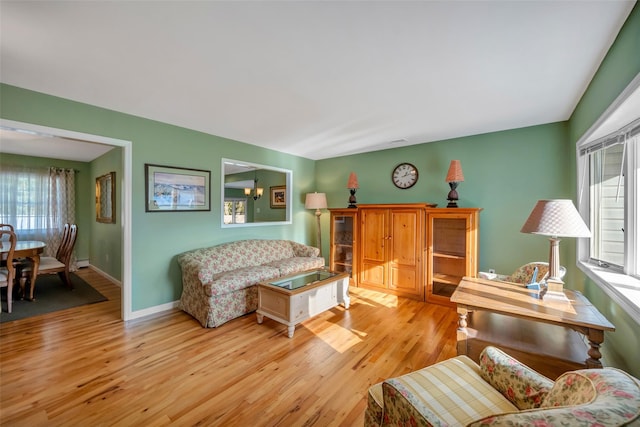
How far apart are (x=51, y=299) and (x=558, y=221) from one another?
18.6 feet

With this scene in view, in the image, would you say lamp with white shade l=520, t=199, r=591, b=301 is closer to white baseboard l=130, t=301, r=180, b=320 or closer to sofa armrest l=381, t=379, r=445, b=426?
sofa armrest l=381, t=379, r=445, b=426

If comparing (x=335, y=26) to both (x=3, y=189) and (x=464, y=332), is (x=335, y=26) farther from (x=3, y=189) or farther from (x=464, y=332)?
(x=3, y=189)

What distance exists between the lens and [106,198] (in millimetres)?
4789

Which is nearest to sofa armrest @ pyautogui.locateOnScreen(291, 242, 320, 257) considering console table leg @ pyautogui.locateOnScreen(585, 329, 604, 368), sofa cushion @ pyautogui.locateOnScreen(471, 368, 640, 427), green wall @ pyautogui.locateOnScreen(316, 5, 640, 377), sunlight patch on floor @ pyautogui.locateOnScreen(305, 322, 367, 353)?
green wall @ pyautogui.locateOnScreen(316, 5, 640, 377)

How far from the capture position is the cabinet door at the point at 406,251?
3629 mm

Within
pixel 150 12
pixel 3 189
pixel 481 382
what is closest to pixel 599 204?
pixel 481 382

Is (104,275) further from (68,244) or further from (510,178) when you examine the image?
(510,178)

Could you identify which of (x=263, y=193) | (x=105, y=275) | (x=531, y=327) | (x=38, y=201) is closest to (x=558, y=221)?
(x=531, y=327)

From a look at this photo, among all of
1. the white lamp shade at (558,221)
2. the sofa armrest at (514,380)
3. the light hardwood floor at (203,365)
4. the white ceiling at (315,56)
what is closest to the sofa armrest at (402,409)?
the sofa armrest at (514,380)

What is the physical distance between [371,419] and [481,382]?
1.86 ft

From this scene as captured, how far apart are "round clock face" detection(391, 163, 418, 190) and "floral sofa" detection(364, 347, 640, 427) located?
3.09m

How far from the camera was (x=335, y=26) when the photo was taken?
153 centimetres

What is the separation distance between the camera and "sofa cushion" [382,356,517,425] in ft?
3.31

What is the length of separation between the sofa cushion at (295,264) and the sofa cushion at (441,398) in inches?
94.8
